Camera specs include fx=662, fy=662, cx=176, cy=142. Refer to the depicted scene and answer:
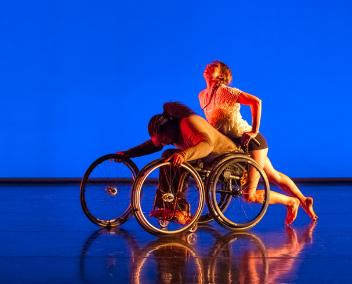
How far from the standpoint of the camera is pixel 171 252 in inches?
111

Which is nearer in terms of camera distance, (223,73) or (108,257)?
(108,257)

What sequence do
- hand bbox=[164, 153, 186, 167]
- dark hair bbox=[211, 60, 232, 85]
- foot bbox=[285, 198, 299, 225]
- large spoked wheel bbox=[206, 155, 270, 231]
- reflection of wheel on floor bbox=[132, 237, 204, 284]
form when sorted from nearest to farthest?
reflection of wheel on floor bbox=[132, 237, 204, 284] → hand bbox=[164, 153, 186, 167] → large spoked wheel bbox=[206, 155, 270, 231] → dark hair bbox=[211, 60, 232, 85] → foot bbox=[285, 198, 299, 225]

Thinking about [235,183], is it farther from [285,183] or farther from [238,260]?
[238,260]

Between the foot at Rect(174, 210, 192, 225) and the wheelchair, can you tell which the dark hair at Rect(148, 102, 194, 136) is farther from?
the foot at Rect(174, 210, 192, 225)

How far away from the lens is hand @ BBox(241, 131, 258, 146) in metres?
3.58

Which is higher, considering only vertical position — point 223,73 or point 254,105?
point 223,73

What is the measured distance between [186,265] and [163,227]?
42.9 inches

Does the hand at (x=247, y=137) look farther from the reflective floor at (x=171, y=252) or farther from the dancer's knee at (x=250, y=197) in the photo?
the reflective floor at (x=171, y=252)

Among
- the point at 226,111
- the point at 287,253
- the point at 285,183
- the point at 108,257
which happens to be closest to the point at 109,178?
the point at 226,111

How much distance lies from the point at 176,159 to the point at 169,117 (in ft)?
1.05

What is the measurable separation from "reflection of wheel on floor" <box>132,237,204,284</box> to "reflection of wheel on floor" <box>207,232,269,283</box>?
0.06m

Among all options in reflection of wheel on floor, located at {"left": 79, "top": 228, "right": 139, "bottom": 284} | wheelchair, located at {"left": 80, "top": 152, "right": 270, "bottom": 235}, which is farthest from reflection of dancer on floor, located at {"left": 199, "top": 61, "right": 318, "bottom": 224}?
reflection of wheel on floor, located at {"left": 79, "top": 228, "right": 139, "bottom": 284}

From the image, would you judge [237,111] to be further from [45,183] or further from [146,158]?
[45,183]

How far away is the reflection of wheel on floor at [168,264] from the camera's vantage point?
7.38 feet
